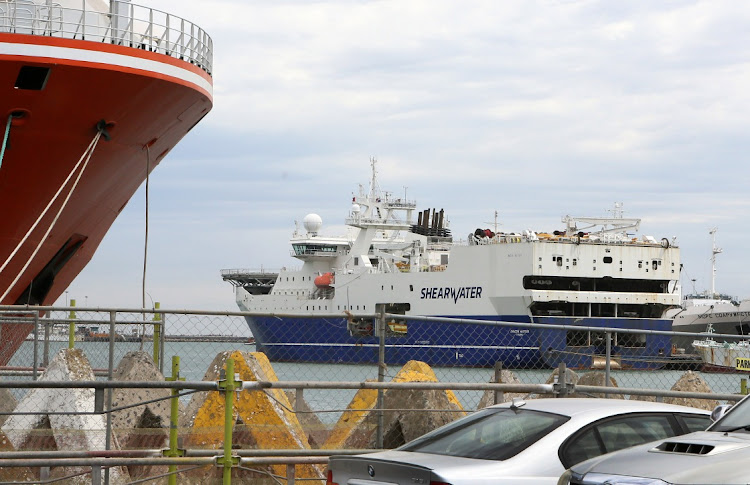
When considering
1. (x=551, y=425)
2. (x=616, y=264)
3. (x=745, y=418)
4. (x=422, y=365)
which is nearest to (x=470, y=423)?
(x=551, y=425)

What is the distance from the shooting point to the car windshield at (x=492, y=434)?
592 cm

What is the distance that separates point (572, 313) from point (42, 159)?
33.3 metres

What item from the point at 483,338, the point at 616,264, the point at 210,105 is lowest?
the point at 483,338

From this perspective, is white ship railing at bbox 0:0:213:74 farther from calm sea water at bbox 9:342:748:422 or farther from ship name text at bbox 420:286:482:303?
ship name text at bbox 420:286:482:303

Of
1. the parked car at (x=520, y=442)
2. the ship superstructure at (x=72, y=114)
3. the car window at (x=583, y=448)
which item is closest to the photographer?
the parked car at (x=520, y=442)

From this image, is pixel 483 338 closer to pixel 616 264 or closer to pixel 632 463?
pixel 616 264

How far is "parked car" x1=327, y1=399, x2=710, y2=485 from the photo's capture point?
5.63 meters

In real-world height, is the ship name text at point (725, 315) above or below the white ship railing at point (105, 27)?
below

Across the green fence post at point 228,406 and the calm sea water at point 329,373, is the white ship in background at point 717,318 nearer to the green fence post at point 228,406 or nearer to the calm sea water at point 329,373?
the calm sea water at point 329,373

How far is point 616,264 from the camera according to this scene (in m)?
46.1

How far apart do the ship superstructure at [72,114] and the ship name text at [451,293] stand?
1136 inches

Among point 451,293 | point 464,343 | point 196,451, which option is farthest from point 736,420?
point 451,293

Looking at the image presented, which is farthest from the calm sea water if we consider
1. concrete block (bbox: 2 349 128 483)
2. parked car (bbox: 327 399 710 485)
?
parked car (bbox: 327 399 710 485)

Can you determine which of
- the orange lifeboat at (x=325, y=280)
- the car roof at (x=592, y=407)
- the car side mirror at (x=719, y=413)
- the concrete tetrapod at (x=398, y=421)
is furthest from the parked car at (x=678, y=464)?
the orange lifeboat at (x=325, y=280)
